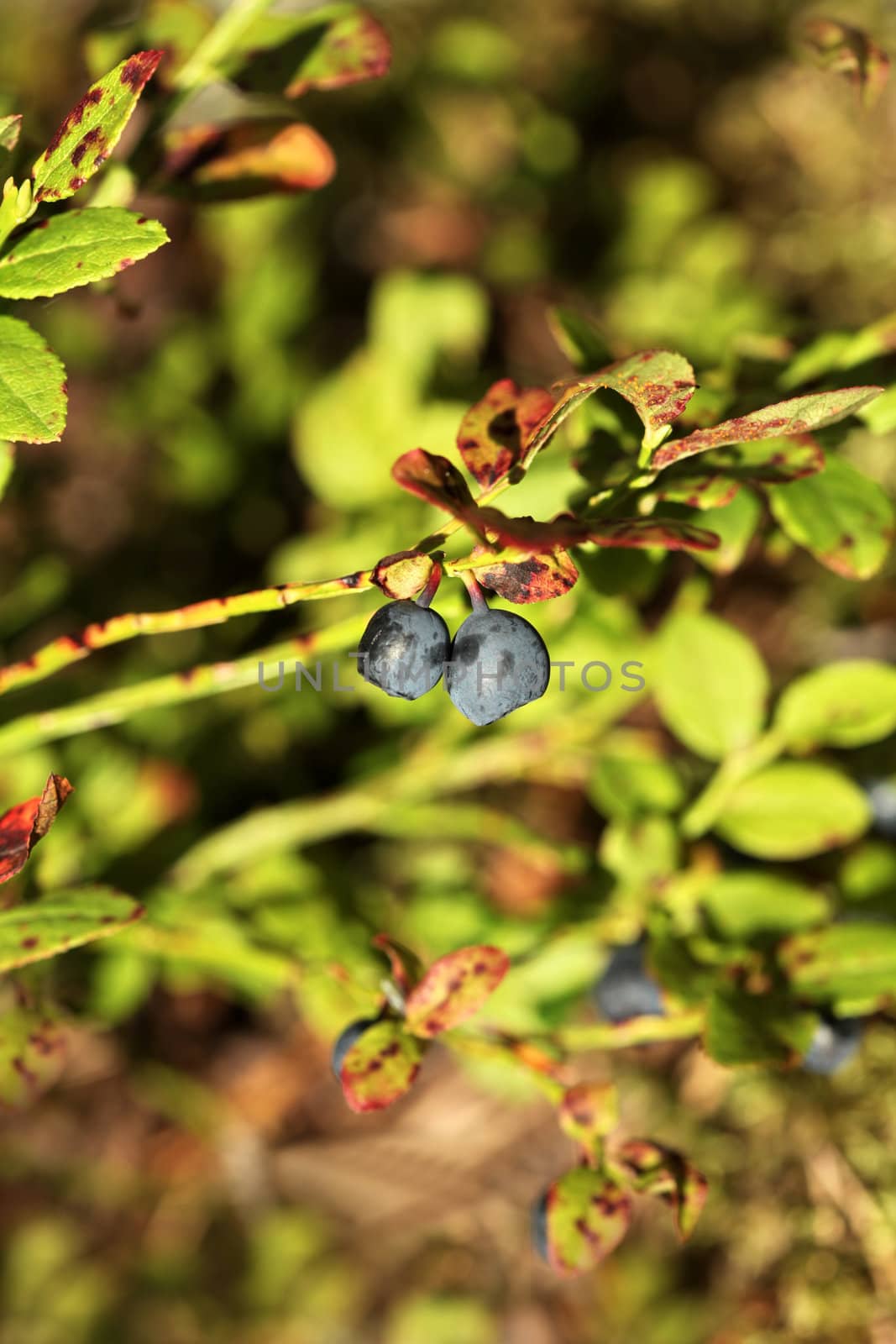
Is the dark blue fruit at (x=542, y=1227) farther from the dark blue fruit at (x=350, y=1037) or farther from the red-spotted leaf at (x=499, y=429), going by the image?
the red-spotted leaf at (x=499, y=429)

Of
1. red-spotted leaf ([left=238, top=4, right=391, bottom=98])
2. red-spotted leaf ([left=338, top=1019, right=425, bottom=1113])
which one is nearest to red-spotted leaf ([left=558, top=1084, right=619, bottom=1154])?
red-spotted leaf ([left=338, top=1019, right=425, bottom=1113])

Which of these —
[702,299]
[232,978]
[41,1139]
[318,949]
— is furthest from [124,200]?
[41,1139]

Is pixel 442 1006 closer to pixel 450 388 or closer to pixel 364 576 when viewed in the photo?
pixel 364 576

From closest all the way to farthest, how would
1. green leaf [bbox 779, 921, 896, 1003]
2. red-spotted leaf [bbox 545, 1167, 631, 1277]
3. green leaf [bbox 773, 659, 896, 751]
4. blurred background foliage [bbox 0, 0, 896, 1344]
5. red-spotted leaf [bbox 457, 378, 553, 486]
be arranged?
red-spotted leaf [bbox 457, 378, 553, 486] < red-spotted leaf [bbox 545, 1167, 631, 1277] < green leaf [bbox 779, 921, 896, 1003] < green leaf [bbox 773, 659, 896, 751] < blurred background foliage [bbox 0, 0, 896, 1344]

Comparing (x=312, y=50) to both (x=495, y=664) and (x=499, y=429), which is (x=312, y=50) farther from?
(x=495, y=664)

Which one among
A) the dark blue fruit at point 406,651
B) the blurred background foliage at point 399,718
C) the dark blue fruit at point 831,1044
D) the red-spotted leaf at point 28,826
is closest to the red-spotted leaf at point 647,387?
the dark blue fruit at point 406,651

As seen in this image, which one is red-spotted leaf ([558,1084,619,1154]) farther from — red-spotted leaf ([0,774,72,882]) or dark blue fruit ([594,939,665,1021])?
red-spotted leaf ([0,774,72,882])

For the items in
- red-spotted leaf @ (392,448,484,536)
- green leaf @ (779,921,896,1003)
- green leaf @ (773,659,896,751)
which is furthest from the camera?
green leaf @ (773,659,896,751)

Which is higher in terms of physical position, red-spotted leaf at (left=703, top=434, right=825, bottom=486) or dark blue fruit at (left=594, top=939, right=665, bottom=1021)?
red-spotted leaf at (left=703, top=434, right=825, bottom=486)
